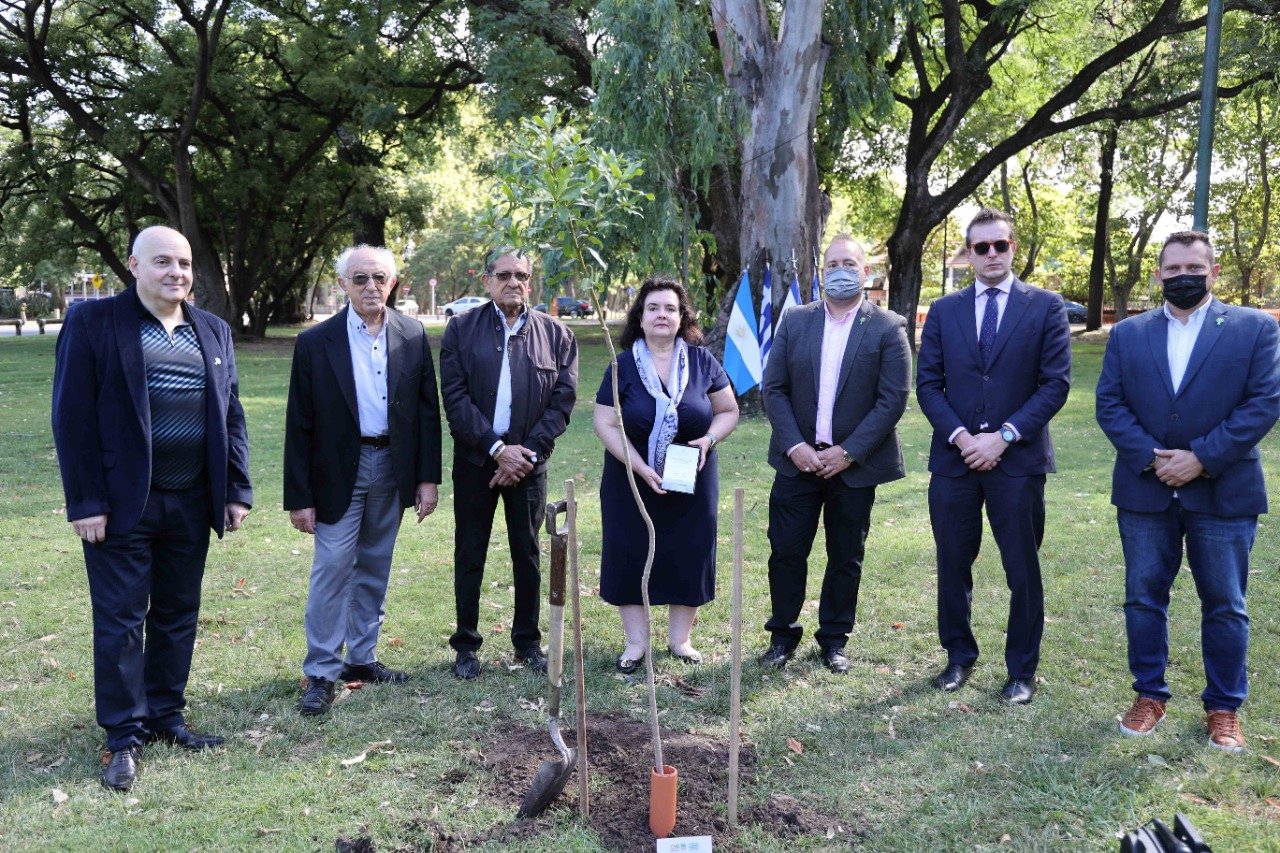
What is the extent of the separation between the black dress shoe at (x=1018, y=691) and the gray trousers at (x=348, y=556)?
3155 millimetres

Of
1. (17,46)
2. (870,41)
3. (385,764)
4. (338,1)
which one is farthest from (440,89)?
(385,764)

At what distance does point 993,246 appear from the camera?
16.5 feet

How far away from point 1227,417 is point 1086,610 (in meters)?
2.31

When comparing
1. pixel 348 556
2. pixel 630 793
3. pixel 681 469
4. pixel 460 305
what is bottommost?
pixel 630 793

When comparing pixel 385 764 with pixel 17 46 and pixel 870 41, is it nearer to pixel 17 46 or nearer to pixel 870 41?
pixel 870 41

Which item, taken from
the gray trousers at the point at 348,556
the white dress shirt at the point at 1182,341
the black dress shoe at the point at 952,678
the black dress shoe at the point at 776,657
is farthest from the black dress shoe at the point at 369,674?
the white dress shirt at the point at 1182,341

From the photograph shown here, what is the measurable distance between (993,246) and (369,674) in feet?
12.5

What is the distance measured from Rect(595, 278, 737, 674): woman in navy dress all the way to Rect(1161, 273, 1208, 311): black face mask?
2.13 metres

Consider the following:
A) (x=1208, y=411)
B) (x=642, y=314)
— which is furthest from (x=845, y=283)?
(x=1208, y=411)

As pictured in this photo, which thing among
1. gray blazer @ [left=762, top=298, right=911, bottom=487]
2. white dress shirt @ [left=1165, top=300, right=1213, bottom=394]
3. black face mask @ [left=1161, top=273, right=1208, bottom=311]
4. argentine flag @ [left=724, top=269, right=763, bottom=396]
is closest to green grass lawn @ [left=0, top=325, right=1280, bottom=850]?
gray blazer @ [left=762, top=298, right=911, bottom=487]

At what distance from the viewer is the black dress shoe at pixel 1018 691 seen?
16.5 feet

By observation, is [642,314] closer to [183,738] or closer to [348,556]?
[348,556]

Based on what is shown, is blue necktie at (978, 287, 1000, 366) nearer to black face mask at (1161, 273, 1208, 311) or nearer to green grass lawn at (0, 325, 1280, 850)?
black face mask at (1161, 273, 1208, 311)

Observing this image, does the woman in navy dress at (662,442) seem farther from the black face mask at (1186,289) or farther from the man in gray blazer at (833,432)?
the black face mask at (1186,289)
